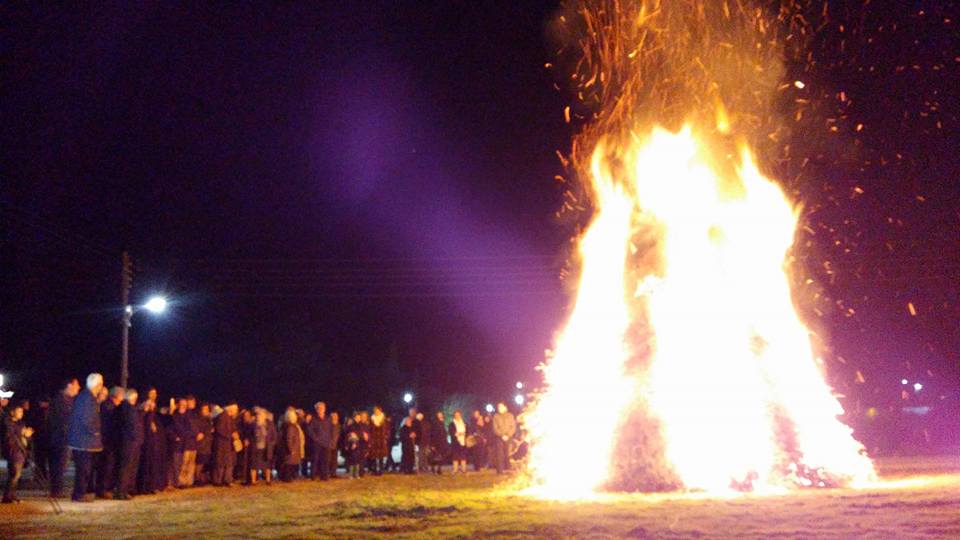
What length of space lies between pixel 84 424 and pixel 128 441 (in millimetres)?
1297

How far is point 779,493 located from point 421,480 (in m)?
9.23

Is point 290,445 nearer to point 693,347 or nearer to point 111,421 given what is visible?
point 111,421

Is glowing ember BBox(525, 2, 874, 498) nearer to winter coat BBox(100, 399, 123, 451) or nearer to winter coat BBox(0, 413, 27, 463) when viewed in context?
winter coat BBox(100, 399, 123, 451)

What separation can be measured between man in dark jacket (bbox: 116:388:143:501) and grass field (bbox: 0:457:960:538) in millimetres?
722

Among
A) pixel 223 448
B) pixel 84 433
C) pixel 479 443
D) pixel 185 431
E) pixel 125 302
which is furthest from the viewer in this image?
pixel 479 443

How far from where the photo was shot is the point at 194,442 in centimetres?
2022

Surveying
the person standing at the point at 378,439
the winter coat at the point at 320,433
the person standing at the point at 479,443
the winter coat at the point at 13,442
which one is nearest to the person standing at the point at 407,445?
the person standing at the point at 378,439

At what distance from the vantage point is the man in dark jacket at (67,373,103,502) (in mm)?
15609

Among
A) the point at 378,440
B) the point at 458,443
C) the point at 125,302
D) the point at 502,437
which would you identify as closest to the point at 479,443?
the point at 458,443

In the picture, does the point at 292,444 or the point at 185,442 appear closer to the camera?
the point at 185,442

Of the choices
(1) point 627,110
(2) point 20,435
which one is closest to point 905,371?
(1) point 627,110

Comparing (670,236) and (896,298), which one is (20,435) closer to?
(670,236)

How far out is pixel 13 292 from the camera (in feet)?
135

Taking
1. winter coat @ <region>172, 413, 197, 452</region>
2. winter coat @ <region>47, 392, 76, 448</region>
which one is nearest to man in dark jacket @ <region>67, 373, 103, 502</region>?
winter coat @ <region>47, 392, 76, 448</region>
